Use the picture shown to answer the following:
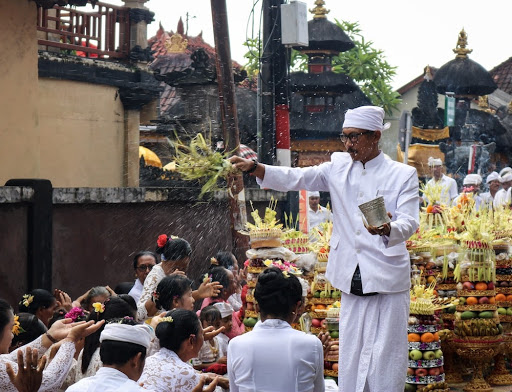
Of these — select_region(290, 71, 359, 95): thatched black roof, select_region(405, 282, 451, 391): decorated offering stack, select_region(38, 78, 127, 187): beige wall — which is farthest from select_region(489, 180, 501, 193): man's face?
select_region(290, 71, 359, 95): thatched black roof

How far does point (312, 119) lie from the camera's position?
26.0 m

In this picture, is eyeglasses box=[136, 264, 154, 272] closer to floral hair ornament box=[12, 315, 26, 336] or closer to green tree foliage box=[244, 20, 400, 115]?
floral hair ornament box=[12, 315, 26, 336]

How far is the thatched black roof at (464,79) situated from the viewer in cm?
2819

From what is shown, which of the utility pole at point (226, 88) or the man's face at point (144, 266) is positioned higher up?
the utility pole at point (226, 88)

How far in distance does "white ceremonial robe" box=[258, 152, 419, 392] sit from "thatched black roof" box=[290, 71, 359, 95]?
63.1 feet

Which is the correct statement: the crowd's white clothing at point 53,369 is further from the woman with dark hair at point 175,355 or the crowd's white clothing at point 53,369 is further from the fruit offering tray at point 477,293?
the fruit offering tray at point 477,293

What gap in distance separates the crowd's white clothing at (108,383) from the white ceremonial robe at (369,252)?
2.02m

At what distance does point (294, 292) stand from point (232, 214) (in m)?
6.55

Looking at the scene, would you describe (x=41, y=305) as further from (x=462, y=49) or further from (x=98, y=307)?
(x=462, y=49)

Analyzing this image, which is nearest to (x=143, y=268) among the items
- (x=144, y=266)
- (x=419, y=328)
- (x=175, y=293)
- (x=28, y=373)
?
(x=144, y=266)

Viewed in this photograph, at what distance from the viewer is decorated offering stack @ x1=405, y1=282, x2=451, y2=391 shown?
8000 mm

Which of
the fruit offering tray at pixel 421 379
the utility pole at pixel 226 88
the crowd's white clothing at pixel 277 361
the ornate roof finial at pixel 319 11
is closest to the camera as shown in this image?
the crowd's white clothing at pixel 277 361

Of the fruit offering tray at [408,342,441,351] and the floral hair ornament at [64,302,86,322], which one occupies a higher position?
the floral hair ornament at [64,302,86,322]

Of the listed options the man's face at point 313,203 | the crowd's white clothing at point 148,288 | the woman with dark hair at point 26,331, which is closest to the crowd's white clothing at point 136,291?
the crowd's white clothing at point 148,288
